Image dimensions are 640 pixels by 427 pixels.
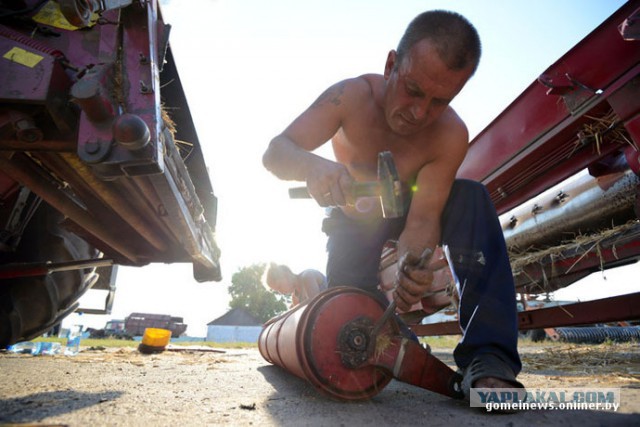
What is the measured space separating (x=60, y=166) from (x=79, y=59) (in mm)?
525

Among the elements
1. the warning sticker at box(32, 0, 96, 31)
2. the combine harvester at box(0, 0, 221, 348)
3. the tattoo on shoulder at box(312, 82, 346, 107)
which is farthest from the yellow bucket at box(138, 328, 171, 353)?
the tattoo on shoulder at box(312, 82, 346, 107)

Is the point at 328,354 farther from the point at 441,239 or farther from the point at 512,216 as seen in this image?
the point at 512,216

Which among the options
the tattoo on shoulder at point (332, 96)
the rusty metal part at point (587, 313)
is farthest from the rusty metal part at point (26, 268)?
the rusty metal part at point (587, 313)

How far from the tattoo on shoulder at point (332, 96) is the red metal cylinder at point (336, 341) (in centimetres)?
105

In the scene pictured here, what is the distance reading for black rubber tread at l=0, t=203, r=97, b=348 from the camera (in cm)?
242

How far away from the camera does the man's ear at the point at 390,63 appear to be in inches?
75.9

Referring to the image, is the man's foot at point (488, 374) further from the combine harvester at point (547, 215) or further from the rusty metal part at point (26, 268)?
the rusty metal part at point (26, 268)

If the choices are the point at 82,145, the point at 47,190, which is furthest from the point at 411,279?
the point at 47,190

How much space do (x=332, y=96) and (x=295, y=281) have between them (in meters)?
2.96

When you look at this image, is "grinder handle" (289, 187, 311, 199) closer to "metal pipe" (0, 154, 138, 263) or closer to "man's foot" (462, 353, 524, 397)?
"man's foot" (462, 353, 524, 397)

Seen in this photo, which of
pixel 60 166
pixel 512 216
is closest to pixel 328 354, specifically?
pixel 60 166

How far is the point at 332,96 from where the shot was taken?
76.5 inches

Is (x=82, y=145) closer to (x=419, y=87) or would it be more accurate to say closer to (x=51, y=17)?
(x=51, y=17)

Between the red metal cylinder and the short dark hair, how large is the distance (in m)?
1.21
